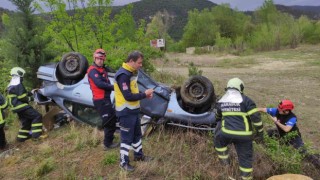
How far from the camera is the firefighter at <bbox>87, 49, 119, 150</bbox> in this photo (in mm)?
5160

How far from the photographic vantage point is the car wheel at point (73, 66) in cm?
666

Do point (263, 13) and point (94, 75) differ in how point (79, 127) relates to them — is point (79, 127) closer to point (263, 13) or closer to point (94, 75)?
point (94, 75)

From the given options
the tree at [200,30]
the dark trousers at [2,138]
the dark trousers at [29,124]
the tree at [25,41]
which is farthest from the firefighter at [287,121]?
the tree at [200,30]

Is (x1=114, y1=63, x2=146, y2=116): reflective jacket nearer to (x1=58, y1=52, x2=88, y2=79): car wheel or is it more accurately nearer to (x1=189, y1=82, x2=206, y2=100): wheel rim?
(x1=189, y1=82, x2=206, y2=100): wheel rim

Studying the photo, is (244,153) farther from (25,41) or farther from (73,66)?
(25,41)

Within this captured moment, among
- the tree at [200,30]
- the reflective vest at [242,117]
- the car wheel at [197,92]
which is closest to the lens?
the reflective vest at [242,117]

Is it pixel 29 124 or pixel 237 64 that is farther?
pixel 237 64

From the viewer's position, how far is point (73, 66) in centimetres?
675

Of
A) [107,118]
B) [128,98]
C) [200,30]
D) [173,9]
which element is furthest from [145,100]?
[173,9]

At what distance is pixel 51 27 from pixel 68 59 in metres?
3.89

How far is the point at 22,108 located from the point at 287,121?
4.74 m

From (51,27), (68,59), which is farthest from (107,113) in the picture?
(51,27)

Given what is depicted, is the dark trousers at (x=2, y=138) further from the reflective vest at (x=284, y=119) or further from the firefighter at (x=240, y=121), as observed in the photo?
the reflective vest at (x=284, y=119)

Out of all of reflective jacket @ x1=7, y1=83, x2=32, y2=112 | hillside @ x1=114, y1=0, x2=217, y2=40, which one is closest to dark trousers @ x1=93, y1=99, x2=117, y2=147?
reflective jacket @ x1=7, y1=83, x2=32, y2=112
